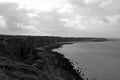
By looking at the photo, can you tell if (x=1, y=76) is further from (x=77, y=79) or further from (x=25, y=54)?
(x=25, y=54)

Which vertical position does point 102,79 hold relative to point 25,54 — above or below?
below

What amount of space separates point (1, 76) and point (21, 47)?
3599cm

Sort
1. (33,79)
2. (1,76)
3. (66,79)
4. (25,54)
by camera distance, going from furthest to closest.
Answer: (25,54)
(66,79)
(33,79)
(1,76)

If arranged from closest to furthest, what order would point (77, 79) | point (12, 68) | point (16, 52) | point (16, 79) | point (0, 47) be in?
point (16, 79)
point (12, 68)
point (77, 79)
point (0, 47)
point (16, 52)

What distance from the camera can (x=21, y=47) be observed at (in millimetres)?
52938

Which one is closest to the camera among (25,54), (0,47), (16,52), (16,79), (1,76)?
(1,76)

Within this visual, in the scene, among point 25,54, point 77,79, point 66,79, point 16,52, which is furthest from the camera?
point 25,54

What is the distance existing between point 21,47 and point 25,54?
301 centimetres

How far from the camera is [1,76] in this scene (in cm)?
1764

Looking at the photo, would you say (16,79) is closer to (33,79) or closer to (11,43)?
(33,79)

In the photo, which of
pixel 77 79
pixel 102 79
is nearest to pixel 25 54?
pixel 77 79

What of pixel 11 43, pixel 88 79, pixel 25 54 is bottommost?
pixel 88 79

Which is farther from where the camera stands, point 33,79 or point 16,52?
point 16,52

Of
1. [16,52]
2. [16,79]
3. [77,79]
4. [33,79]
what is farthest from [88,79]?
[16,52]
